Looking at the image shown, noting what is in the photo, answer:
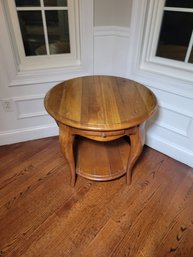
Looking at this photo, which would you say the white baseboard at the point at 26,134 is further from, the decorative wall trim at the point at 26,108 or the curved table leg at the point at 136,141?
the curved table leg at the point at 136,141

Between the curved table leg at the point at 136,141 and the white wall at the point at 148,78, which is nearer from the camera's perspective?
the curved table leg at the point at 136,141

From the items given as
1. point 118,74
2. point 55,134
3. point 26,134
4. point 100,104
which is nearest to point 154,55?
point 118,74

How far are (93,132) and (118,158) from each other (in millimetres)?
595

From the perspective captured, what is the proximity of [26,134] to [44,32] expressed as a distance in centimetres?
95

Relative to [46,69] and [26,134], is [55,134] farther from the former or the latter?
[46,69]

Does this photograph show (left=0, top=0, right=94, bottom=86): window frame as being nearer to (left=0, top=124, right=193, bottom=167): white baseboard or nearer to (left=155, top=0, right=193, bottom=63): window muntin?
(left=0, top=124, right=193, bottom=167): white baseboard

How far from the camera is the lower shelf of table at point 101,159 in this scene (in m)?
1.39

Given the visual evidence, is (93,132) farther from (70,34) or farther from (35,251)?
(70,34)

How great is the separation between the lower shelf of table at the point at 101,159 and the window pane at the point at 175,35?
829 millimetres

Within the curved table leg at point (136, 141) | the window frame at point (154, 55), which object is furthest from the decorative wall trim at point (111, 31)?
the curved table leg at point (136, 141)

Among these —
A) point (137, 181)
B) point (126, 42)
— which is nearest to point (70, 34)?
point (126, 42)

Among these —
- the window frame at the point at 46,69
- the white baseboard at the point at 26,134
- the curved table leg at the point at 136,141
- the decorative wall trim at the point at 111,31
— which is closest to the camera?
the curved table leg at the point at 136,141

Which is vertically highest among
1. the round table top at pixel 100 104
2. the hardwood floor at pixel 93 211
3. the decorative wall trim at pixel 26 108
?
the round table top at pixel 100 104

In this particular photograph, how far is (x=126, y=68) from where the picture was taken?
5.25ft
